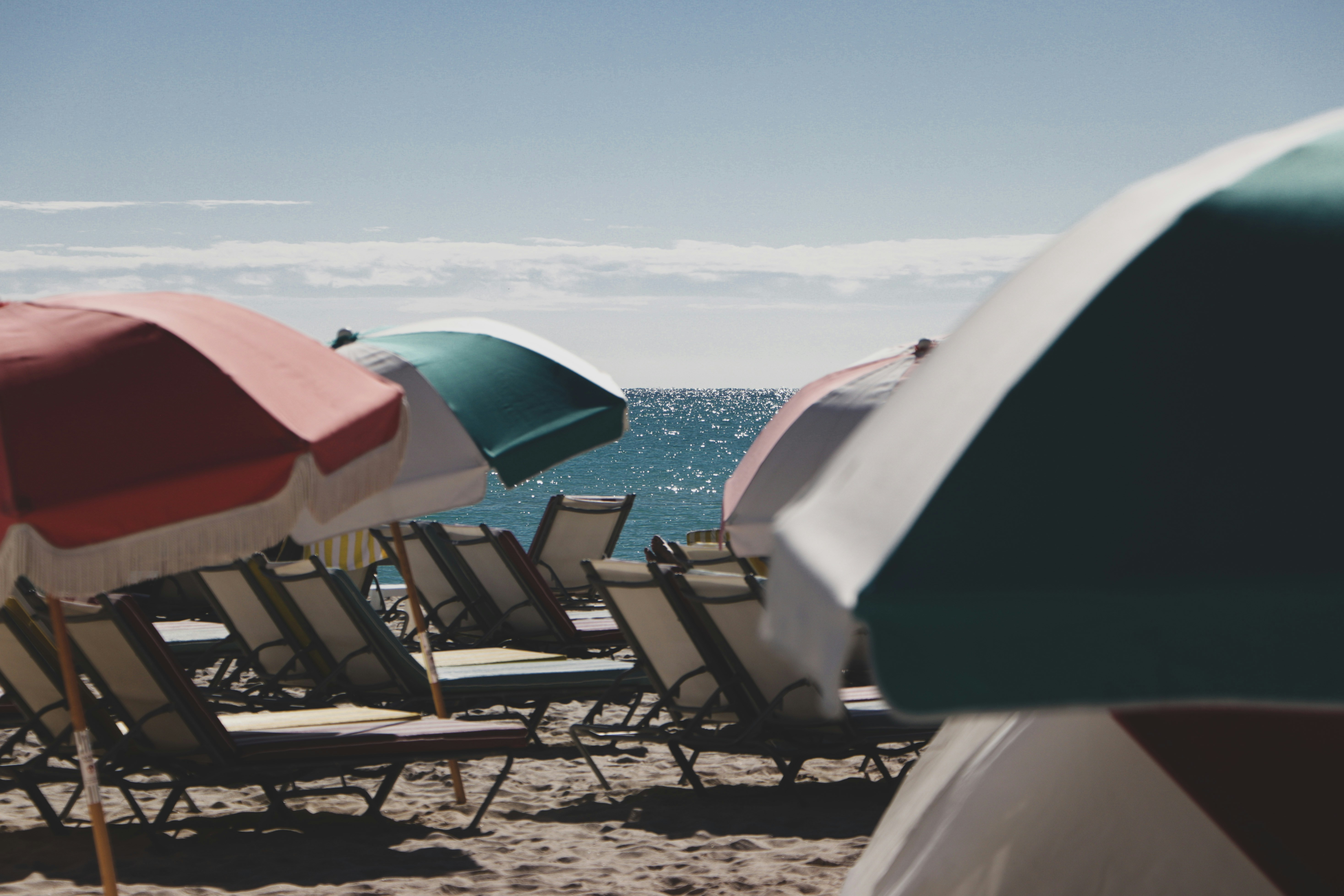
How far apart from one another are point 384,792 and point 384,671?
1080 millimetres

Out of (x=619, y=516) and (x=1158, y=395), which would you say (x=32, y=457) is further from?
(x=619, y=516)

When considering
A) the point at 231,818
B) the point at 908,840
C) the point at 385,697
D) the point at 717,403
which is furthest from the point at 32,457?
the point at 717,403

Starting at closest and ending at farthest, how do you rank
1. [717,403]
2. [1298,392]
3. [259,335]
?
1. [1298,392]
2. [259,335]
3. [717,403]

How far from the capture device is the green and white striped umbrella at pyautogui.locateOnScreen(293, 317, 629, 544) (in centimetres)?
539

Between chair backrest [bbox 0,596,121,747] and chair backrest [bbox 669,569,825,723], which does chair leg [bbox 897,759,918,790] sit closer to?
chair backrest [bbox 669,569,825,723]

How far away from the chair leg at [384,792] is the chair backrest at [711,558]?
1.74 m

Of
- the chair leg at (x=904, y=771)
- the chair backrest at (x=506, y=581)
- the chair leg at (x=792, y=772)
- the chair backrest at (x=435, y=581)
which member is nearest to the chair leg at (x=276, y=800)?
the chair leg at (x=792, y=772)

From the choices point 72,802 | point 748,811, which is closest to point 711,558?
point 748,811

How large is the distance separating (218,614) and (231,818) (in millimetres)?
1701

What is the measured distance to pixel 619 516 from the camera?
36.5ft

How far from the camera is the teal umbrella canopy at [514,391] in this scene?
217 inches

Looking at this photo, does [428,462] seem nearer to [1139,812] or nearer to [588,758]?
[588,758]

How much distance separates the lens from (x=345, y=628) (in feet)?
20.6

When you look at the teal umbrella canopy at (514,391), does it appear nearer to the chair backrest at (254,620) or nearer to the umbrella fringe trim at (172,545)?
the chair backrest at (254,620)
